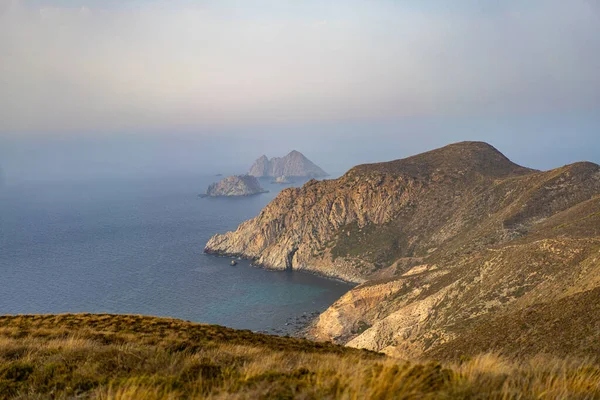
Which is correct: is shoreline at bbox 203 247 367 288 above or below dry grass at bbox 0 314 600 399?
below

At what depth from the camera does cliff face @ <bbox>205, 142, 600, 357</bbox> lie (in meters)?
35.0

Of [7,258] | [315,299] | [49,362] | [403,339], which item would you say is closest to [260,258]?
[315,299]

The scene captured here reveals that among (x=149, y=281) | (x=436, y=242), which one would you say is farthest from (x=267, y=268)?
(x=436, y=242)

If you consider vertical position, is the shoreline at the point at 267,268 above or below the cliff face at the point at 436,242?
below

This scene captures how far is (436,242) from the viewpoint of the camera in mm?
88250

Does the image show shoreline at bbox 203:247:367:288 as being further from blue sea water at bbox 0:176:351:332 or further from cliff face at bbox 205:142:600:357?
blue sea water at bbox 0:176:351:332

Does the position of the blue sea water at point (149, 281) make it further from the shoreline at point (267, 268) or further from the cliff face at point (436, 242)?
the cliff face at point (436, 242)

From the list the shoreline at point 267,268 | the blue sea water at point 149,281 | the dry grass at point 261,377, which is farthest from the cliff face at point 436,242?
the dry grass at point 261,377

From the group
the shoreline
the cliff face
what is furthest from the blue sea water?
the cliff face

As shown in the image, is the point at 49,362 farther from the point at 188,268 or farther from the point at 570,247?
the point at 188,268

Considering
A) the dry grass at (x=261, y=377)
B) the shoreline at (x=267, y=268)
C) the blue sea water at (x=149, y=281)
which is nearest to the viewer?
the dry grass at (x=261, y=377)

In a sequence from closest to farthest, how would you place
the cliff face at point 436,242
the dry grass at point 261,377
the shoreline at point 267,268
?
the dry grass at point 261,377
the cliff face at point 436,242
the shoreline at point 267,268

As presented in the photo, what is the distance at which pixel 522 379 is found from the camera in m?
5.61

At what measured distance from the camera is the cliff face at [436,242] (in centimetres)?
3503
